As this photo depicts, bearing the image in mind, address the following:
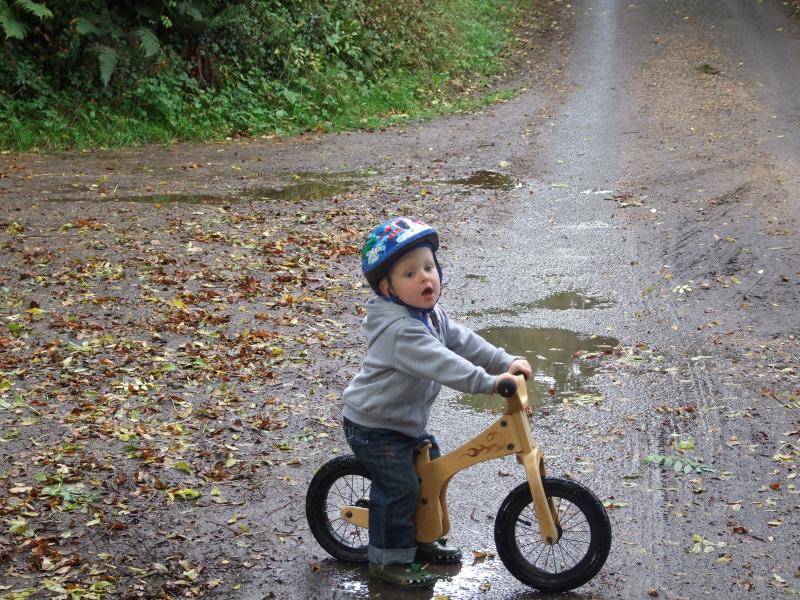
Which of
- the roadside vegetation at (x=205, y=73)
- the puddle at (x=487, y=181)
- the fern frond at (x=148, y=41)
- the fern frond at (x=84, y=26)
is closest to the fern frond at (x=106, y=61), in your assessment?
the roadside vegetation at (x=205, y=73)

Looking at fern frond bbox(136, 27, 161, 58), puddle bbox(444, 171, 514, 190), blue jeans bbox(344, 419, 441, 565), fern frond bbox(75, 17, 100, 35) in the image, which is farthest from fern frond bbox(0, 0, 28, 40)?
blue jeans bbox(344, 419, 441, 565)

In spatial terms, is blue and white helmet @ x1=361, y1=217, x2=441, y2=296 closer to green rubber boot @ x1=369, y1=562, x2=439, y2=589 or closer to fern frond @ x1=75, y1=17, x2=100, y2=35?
green rubber boot @ x1=369, y1=562, x2=439, y2=589

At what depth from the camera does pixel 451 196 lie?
11.8 metres

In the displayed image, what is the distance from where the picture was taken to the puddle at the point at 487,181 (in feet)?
40.4

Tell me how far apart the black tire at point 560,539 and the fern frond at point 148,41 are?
13.0m

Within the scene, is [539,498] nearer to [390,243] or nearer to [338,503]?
[338,503]

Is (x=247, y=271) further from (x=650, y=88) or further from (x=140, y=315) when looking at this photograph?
(x=650, y=88)

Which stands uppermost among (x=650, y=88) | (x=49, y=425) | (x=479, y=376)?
(x=479, y=376)

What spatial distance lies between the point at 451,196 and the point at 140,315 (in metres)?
4.97

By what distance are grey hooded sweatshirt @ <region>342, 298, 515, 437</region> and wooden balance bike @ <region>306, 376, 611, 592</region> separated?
238 mm

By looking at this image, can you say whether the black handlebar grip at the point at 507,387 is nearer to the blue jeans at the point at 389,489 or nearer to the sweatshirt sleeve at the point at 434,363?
the sweatshirt sleeve at the point at 434,363

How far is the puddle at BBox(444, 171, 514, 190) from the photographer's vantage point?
12.3 m

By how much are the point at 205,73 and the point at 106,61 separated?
1888mm

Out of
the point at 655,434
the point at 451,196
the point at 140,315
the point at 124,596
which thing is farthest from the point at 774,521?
the point at 451,196
